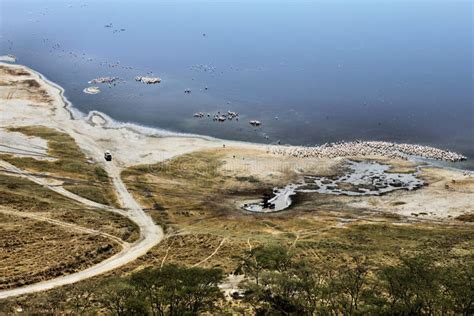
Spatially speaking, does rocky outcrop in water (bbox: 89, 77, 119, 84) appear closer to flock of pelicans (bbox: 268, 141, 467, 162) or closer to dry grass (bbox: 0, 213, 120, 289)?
flock of pelicans (bbox: 268, 141, 467, 162)

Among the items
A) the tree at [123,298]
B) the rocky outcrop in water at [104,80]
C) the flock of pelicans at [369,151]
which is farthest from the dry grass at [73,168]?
the rocky outcrop in water at [104,80]

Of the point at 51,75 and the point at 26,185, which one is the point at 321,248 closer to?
the point at 26,185

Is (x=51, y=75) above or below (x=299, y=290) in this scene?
above

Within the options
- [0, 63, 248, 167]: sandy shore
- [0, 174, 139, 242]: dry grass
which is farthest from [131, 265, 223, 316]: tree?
[0, 63, 248, 167]: sandy shore

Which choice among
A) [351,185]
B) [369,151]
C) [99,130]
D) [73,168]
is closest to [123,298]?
[73,168]

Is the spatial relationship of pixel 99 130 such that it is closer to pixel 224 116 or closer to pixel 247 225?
pixel 224 116

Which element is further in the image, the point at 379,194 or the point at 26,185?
the point at 379,194

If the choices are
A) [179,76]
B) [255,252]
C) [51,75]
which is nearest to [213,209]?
[255,252]
